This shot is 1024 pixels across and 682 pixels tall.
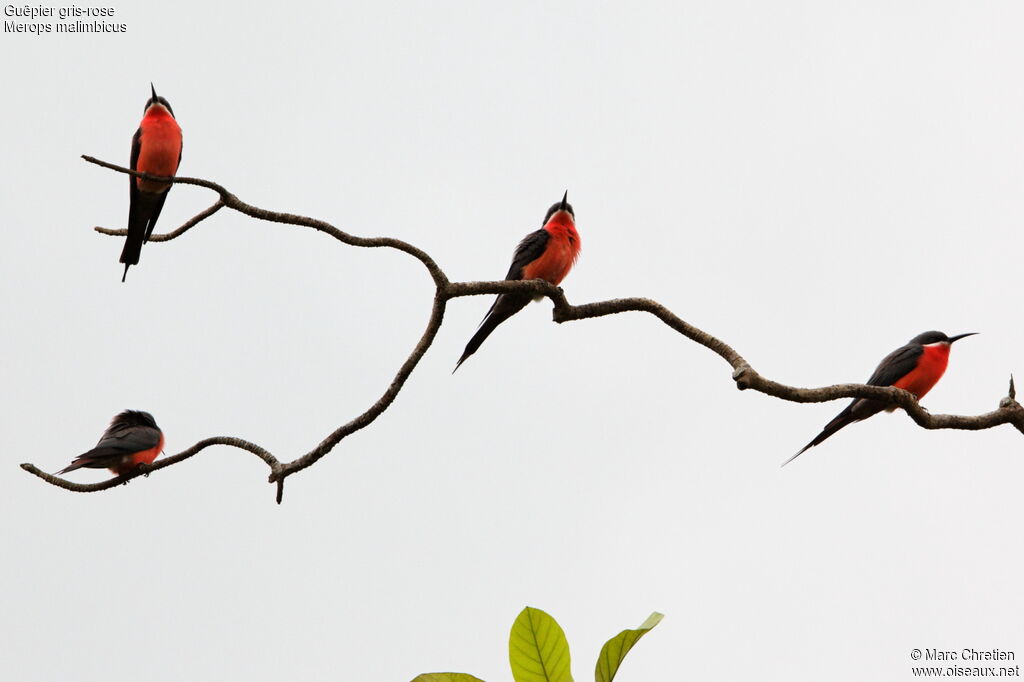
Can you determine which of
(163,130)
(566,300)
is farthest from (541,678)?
(163,130)

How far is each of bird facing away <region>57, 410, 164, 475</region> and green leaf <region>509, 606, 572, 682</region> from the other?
543 centimetres

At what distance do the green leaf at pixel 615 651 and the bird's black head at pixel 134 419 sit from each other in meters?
6.09

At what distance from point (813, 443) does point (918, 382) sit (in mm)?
1324

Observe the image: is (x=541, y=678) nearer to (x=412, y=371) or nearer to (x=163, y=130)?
(x=412, y=371)

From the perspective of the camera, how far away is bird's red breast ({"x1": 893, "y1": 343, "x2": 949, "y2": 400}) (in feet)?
24.4

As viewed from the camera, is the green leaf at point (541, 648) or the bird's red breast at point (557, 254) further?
the bird's red breast at point (557, 254)

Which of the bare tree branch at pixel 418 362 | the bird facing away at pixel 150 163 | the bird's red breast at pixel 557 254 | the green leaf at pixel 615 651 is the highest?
the bird facing away at pixel 150 163

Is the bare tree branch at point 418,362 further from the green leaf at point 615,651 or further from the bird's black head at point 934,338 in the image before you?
the bird's black head at point 934,338

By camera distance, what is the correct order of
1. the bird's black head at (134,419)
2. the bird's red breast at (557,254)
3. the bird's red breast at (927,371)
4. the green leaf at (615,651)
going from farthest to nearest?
the bird's black head at (134,419) → the bird's red breast at (927,371) → the bird's red breast at (557,254) → the green leaf at (615,651)

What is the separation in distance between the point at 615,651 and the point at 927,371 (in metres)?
5.50

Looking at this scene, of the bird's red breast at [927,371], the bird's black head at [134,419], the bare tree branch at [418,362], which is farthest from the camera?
the bird's black head at [134,419]

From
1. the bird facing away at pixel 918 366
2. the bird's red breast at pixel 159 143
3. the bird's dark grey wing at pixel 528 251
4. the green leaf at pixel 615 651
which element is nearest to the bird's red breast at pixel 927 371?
the bird facing away at pixel 918 366

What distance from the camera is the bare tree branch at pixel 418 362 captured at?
13.0 feet

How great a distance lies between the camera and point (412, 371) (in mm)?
3992
